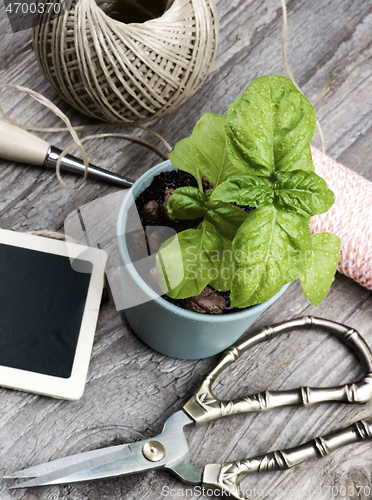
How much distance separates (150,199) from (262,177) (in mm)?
117

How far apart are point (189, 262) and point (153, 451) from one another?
0.22 meters

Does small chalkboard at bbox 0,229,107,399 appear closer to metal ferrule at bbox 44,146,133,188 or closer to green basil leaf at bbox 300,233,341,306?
metal ferrule at bbox 44,146,133,188

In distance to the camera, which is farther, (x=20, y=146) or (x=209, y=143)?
(x=20, y=146)

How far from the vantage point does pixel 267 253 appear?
31 cm

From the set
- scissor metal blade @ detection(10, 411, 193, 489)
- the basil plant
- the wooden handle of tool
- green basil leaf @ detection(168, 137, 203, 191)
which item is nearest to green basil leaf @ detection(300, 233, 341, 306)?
the basil plant

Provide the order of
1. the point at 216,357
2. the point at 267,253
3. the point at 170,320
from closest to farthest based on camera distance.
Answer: the point at 267,253, the point at 170,320, the point at 216,357

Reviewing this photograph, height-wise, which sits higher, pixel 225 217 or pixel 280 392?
pixel 225 217

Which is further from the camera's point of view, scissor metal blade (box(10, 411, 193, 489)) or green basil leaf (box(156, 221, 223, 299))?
scissor metal blade (box(10, 411, 193, 489))

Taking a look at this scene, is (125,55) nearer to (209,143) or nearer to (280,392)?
(209,143)

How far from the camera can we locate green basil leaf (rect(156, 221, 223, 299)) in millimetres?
335

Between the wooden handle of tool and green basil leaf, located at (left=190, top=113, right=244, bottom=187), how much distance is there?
0.26m

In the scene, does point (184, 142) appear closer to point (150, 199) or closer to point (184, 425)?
point (150, 199)

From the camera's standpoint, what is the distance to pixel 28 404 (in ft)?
1.62

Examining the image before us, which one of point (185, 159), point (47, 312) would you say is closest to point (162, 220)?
point (185, 159)
